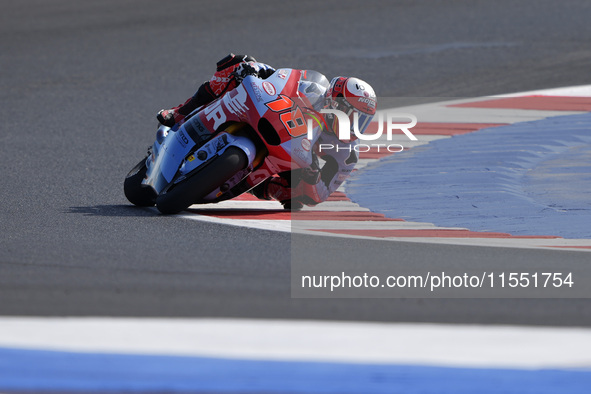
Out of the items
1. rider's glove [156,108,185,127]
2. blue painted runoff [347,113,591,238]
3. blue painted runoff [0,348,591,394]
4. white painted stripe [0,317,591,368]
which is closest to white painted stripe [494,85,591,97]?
blue painted runoff [347,113,591,238]

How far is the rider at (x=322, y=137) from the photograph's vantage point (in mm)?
6867

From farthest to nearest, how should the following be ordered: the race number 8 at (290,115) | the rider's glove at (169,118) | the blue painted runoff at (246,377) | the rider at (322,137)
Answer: the rider's glove at (169,118)
the rider at (322,137)
the race number 8 at (290,115)
the blue painted runoff at (246,377)

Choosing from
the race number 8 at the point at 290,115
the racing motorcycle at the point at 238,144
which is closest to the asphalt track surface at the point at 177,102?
the racing motorcycle at the point at 238,144

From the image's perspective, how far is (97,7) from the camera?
52.2ft

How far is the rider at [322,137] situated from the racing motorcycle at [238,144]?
0.08 meters

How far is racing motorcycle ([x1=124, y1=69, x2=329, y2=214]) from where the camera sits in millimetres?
6695

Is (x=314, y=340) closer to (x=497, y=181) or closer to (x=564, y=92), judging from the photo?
(x=497, y=181)

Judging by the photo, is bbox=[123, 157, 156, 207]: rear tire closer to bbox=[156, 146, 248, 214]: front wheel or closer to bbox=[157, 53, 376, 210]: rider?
bbox=[156, 146, 248, 214]: front wheel

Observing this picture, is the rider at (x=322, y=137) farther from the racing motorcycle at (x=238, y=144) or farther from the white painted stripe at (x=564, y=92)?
the white painted stripe at (x=564, y=92)

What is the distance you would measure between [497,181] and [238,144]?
232 centimetres

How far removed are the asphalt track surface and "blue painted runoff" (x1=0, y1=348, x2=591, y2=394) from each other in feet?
2.22

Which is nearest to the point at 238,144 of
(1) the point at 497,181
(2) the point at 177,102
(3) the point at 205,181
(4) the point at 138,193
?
(3) the point at 205,181

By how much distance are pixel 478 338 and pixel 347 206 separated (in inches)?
128

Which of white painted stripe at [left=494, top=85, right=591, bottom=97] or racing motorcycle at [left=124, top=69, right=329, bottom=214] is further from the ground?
white painted stripe at [left=494, top=85, right=591, bottom=97]
